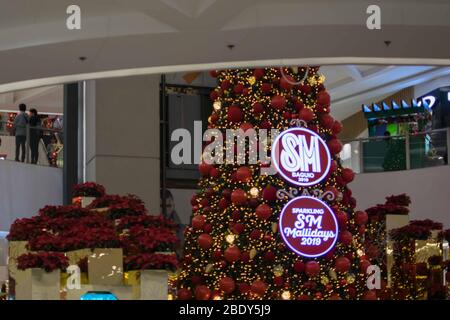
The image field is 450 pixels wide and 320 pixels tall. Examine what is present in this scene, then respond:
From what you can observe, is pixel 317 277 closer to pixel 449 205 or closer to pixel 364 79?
pixel 449 205

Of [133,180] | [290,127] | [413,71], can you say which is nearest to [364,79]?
[413,71]

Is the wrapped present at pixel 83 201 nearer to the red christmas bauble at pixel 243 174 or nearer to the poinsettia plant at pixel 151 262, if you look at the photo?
the red christmas bauble at pixel 243 174

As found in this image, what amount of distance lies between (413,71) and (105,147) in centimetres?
1101

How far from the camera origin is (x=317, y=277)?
39.3 ft

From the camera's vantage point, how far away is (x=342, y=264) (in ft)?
39.2

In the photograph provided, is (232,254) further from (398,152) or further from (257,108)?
(398,152)

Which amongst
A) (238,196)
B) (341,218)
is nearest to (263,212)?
(238,196)

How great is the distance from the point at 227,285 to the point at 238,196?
1.09 meters

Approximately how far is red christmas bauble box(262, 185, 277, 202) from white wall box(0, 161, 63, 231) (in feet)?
28.6

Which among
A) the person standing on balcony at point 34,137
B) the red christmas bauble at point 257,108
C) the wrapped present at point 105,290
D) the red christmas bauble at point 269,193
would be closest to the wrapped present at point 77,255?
the wrapped present at point 105,290

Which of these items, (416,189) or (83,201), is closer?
(83,201)

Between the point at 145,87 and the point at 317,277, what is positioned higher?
the point at 145,87

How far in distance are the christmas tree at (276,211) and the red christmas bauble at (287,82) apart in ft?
0.04

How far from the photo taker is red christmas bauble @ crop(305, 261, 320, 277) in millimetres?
11797
